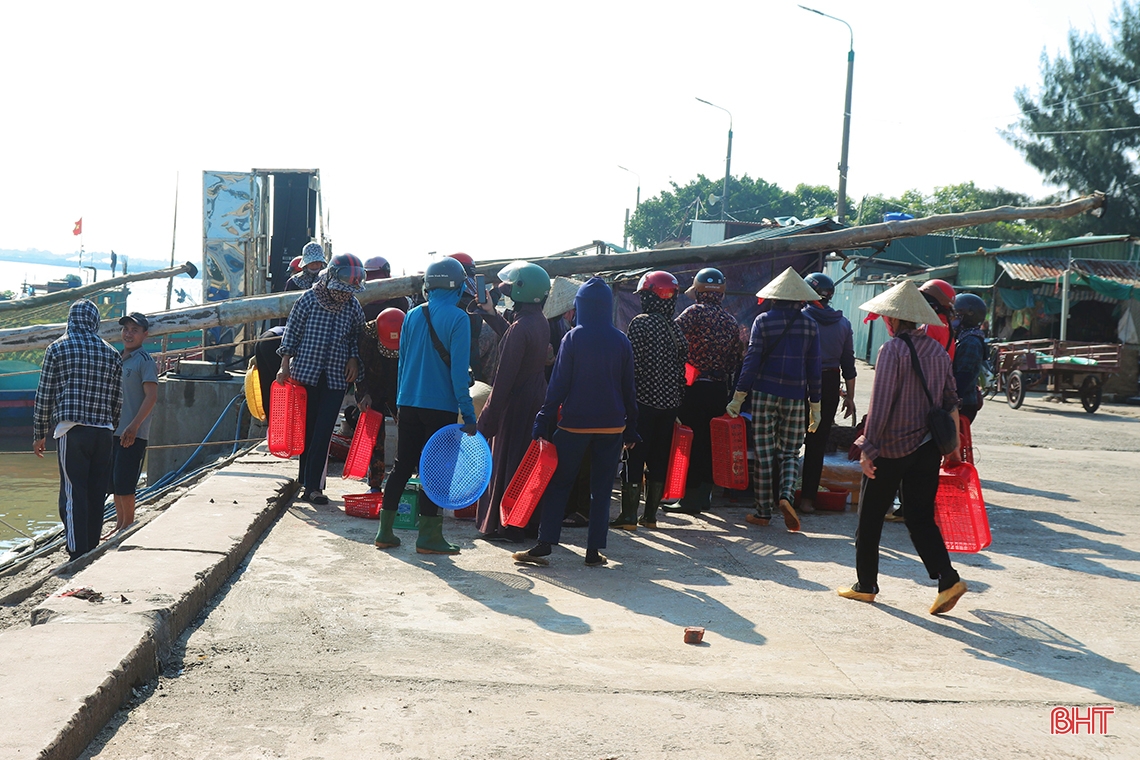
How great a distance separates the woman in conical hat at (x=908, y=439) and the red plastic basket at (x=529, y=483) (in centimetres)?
192

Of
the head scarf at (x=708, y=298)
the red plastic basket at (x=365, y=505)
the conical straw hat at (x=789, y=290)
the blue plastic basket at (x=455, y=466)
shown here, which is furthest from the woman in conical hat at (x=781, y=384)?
the red plastic basket at (x=365, y=505)

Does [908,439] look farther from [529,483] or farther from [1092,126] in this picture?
[1092,126]

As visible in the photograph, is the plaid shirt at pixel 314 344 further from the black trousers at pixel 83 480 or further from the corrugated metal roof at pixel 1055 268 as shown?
the corrugated metal roof at pixel 1055 268

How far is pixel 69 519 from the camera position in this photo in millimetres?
7379

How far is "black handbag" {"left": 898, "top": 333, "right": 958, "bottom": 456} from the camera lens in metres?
5.56

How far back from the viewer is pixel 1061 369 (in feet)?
71.7

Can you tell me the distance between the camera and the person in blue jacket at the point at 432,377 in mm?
6516

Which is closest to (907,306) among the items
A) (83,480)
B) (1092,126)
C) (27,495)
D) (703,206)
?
(83,480)

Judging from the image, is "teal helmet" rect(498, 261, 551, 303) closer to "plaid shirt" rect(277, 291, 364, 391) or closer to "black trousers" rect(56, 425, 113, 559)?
"plaid shirt" rect(277, 291, 364, 391)

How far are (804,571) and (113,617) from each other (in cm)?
419

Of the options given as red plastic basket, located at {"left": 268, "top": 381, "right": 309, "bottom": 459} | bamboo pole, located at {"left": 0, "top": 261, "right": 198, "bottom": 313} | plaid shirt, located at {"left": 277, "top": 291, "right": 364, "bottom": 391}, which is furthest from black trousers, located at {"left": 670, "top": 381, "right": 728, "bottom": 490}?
bamboo pole, located at {"left": 0, "top": 261, "right": 198, "bottom": 313}

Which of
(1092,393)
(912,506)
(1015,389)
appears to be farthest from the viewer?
(1015,389)

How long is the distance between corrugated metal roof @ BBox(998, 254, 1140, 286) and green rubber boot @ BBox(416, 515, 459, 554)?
25.1 m

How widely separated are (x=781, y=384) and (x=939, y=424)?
7.29 feet
